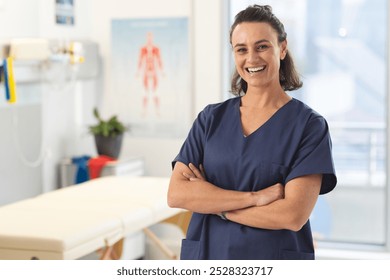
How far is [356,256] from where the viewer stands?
461cm

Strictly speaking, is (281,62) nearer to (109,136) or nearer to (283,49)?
(283,49)

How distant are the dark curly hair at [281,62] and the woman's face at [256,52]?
0.02m

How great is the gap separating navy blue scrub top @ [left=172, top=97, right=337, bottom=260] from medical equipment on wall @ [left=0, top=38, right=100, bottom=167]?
2045mm

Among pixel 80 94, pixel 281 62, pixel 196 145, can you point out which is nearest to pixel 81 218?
pixel 196 145

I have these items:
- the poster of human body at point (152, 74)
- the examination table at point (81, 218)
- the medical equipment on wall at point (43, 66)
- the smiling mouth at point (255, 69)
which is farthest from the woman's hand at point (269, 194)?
the poster of human body at point (152, 74)

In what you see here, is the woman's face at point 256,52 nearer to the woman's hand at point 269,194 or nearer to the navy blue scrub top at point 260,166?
the navy blue scrub top at point 260,166

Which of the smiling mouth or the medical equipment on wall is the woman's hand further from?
the medical equipment on wall

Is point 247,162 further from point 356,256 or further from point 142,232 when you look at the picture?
point 356,256

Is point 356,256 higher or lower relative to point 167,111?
lower

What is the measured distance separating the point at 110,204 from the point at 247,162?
5.55ft

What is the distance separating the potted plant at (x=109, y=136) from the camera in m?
4.61

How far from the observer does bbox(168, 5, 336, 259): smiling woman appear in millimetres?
1866

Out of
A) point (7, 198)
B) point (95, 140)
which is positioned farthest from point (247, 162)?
point (95, 140)
